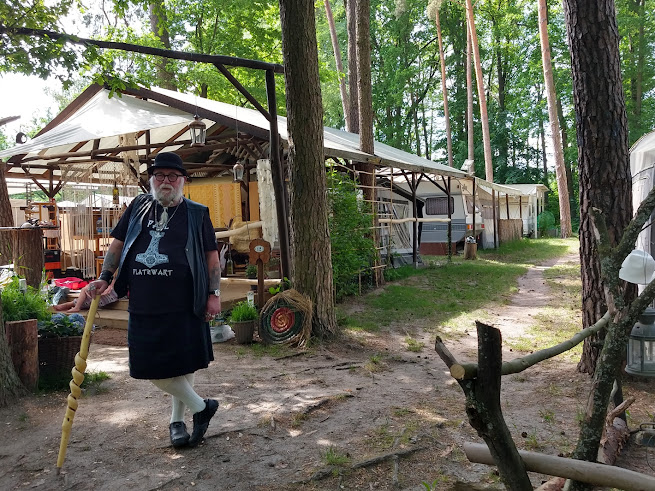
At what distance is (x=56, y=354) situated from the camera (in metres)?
4.93

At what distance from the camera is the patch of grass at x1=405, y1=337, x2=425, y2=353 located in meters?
6.74

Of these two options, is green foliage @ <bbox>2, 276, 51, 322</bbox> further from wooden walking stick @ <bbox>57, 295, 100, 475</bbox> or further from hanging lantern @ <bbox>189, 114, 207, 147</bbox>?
hanging lantern @ <bbox>189, 114, 207, 147</bbox>

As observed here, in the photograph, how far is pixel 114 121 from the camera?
31.4 ft

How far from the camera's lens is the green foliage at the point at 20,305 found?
15.9ft

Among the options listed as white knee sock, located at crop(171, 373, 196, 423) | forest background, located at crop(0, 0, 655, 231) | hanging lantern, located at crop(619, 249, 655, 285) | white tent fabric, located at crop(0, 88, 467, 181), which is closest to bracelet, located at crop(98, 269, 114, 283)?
white knee sock, located at crop(171, 373, 196, 423)

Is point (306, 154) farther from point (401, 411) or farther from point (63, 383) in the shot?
point (63, 383)

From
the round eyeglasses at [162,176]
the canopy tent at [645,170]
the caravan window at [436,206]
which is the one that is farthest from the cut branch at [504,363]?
the caravan window at [436,206]

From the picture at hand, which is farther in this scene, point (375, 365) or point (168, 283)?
point (375, 365)

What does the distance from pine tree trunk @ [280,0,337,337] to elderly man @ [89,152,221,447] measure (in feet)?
10.9

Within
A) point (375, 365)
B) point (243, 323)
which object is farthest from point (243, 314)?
point (375, 365)

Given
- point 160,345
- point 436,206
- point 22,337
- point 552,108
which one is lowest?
point 22,337

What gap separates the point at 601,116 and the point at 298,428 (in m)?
3.60

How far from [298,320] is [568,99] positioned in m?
37.2

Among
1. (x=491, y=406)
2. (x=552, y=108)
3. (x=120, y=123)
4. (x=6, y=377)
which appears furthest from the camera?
(x=552, y=108)
